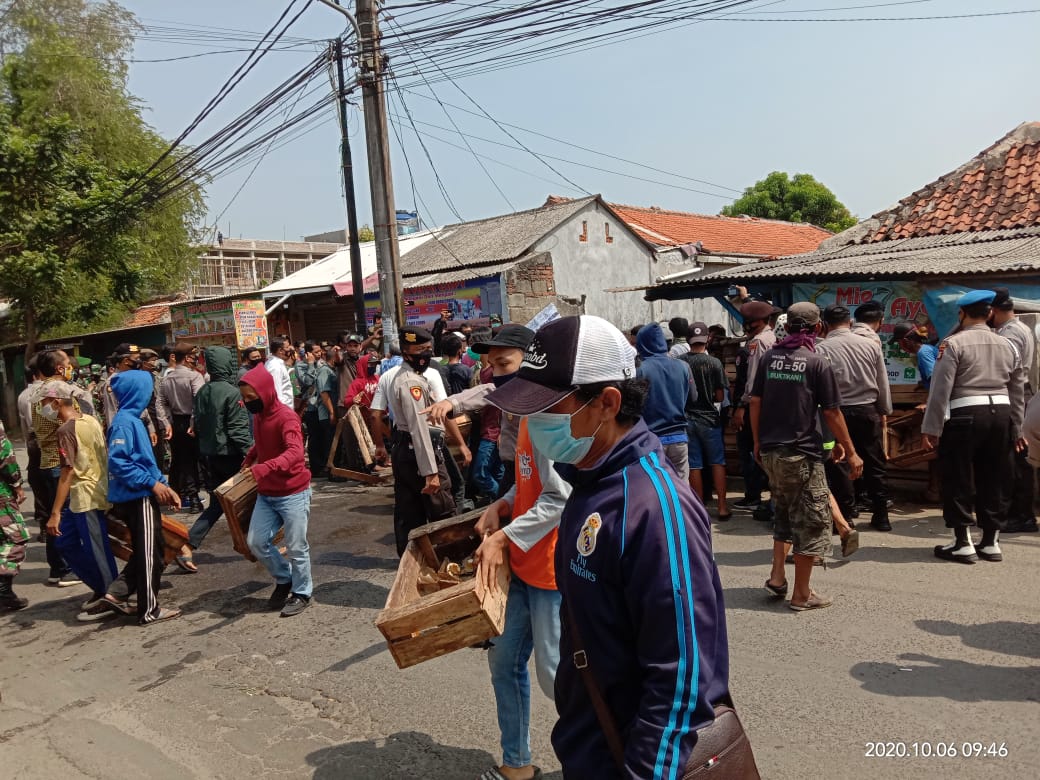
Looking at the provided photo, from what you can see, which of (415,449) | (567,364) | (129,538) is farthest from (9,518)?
(567,364)

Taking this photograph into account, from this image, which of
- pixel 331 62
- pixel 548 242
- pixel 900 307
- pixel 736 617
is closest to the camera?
pixel 736 617

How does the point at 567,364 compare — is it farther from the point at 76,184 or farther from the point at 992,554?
the point at 76,184

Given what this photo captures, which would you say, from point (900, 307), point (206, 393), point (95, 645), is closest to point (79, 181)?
point (206, 393)

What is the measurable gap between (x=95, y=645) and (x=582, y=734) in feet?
16.2

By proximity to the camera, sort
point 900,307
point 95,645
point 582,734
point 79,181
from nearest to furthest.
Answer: point 582,734
point 95,645
point 900,307
point 79,181

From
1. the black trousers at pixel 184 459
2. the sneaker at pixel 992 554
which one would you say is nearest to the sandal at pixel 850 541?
the sneaker at pixel 992 554

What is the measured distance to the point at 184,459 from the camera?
995 centimetres

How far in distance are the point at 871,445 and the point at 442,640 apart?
5.27 meters

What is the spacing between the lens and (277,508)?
576 cm

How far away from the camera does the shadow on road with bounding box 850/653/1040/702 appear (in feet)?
13.1

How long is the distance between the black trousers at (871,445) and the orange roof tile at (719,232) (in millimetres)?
18378

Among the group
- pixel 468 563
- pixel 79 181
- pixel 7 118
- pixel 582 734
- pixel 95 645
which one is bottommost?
pixel 95 645

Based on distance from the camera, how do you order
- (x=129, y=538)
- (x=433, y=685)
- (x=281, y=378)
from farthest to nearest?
1. (x=281, y=378)
2. (x=129, y=538)
3. (x=433, y=685)

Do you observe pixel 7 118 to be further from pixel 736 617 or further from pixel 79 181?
pixel 736 617
